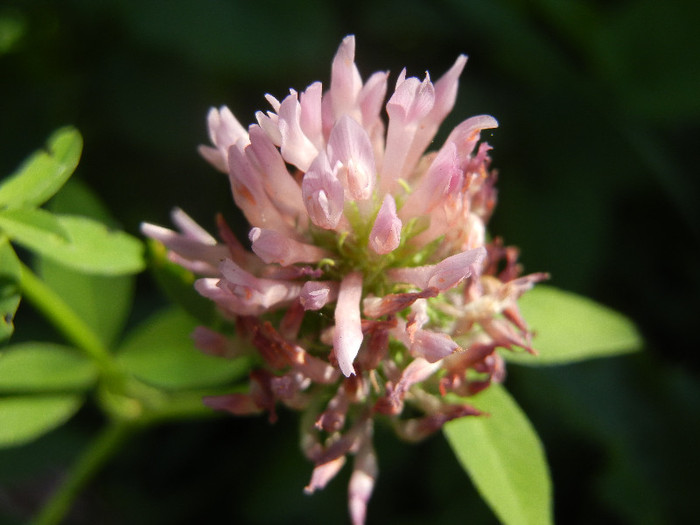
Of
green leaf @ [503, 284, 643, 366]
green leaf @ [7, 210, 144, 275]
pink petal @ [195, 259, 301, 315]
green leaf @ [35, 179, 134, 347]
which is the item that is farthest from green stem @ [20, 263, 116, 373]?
green leaf @ [503, 284, 643, 366]

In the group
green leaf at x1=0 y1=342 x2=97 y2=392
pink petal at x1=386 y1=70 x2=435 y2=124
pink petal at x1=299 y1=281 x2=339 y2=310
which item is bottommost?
green leaf at x1=0 y1=342 x2=97 y2=392

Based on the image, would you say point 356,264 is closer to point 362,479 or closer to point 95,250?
point 362,479

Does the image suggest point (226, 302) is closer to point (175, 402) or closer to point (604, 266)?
point (175, 402)

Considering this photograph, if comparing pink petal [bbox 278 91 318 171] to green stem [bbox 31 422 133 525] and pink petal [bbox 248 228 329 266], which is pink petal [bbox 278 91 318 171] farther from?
green stem [bbox 31 422 133 525]

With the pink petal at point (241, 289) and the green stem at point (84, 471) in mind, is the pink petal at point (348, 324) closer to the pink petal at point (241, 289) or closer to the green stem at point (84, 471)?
the pink petal at point (241, 289)

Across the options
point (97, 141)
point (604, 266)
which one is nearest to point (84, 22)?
point (97, 141)

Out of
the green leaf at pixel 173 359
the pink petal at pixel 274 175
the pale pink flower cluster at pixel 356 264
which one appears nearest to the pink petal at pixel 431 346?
the pale pink flower cluster at pixel 356 264
